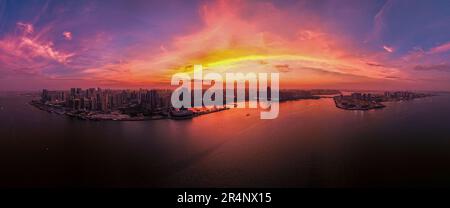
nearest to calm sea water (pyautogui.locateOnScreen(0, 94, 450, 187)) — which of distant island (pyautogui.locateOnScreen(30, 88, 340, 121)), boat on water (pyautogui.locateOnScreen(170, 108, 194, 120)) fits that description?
distant island (pyautogui.locateOnScreen(30, 88, 340, 121))

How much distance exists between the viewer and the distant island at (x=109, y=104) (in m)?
4.16

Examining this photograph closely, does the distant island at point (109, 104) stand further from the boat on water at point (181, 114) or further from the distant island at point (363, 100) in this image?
the distant island at point (363, 100)

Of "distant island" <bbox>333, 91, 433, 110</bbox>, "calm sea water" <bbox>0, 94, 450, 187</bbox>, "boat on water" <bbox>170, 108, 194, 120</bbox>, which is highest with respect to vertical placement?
"distant island" <bbox>333, 91, 433, 110</bbox>

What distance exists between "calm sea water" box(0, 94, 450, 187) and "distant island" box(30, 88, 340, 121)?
212mm

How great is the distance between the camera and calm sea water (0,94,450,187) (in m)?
2.65

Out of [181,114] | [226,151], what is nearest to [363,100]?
[226,151]

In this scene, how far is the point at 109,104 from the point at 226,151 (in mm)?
2887

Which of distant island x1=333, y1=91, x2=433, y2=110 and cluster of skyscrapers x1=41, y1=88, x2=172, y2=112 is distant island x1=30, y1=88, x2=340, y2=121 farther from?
distant island x1=333, y1=91, x2=433, y2=110

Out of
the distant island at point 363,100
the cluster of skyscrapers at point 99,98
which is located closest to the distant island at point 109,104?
the cluster of skyscrapers at point 99,98

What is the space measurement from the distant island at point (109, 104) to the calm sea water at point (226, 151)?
21cm

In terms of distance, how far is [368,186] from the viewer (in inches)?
95.8
